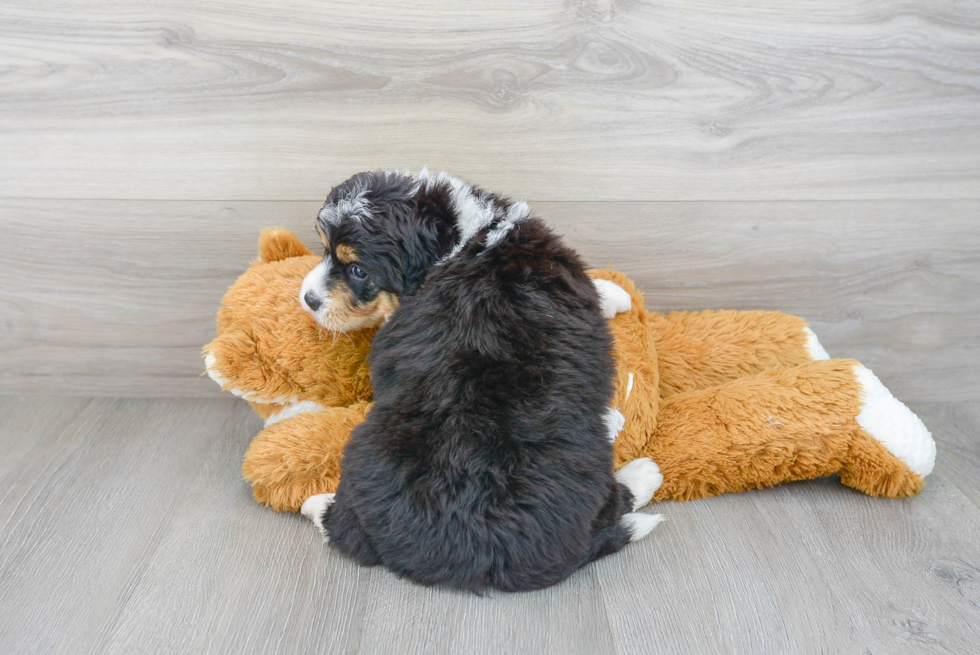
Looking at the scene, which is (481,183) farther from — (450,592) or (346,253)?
(450,592)

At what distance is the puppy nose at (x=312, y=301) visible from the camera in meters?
1.21

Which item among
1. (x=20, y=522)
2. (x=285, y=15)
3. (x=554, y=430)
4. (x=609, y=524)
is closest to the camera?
(x=554, y=430)

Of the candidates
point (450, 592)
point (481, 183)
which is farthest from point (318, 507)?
point (481, 183)

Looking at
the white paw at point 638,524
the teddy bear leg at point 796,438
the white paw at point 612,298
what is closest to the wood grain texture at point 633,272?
the white paw at point 612,298

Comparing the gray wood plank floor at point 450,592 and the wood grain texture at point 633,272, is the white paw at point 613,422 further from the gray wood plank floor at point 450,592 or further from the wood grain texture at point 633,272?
the wood grain texture at point 633,272

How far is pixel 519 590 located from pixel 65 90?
4.89 ft

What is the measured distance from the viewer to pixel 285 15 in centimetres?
153

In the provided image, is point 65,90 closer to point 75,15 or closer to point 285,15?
point 75,15

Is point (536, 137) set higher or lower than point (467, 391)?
higher

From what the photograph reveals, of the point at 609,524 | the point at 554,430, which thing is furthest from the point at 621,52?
the point at 609,524

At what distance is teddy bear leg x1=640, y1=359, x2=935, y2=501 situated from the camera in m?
1.37

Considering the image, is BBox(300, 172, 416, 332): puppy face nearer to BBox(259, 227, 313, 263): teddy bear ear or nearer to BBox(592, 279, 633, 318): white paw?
BBox(259, 227, 313, 263): teddy bear ear

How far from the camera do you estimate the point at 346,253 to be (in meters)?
1.17

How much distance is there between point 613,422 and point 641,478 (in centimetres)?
13
